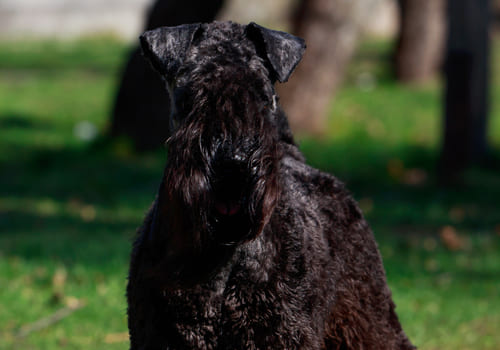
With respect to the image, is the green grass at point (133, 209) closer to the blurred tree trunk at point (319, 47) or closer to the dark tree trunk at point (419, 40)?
the dark tree trunk at point (419, 40)

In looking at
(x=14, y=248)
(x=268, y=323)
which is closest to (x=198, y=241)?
(x=268, y=323)

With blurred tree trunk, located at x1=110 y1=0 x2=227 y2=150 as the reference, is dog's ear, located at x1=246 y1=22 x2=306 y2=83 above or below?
above

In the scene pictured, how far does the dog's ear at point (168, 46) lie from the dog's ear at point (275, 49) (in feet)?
0.87

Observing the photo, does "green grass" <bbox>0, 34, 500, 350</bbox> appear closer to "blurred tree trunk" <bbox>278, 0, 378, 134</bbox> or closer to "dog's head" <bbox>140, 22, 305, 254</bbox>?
"blurred tree trunk" <bbox>278, 0, 378, 134</bbox>

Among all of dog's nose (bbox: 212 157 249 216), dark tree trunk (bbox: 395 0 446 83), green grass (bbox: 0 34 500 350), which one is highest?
dog's nose (bbox: 212 157 249 216)

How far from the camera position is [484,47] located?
14281 mm

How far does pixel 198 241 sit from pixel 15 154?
10.8 meters

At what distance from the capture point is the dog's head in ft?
11.7

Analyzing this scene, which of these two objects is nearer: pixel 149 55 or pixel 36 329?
pixel 149 55

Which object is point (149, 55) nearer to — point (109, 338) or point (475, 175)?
point (109, 338)

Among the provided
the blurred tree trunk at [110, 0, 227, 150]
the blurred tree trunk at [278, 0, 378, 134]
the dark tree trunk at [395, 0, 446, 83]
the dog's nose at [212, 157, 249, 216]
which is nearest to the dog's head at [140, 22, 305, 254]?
the dog's nose at [212, 157, 249, 216]

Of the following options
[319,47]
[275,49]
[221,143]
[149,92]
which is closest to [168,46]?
[275,49]

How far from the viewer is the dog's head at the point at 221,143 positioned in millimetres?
3553

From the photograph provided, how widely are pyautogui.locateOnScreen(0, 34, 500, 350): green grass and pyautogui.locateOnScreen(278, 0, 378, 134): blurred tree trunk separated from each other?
72 centimetres
